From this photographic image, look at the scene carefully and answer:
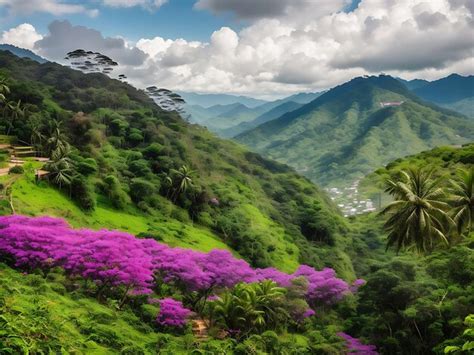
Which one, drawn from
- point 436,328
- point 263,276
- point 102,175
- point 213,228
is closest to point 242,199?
point 213,228

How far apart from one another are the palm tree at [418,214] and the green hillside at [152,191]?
114 feet

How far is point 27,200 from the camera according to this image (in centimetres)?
5516

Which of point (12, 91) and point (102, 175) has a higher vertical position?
point (12, 91)

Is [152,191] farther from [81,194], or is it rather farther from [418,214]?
[418,214]

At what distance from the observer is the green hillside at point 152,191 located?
2726 inches

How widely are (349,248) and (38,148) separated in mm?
93302

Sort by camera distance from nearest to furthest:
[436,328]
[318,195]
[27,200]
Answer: [436,328] → [27,200] → [318,195]

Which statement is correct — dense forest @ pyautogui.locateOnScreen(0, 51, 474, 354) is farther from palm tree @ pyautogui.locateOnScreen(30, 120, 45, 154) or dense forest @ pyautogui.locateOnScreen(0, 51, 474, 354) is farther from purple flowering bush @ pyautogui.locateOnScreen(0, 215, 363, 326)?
palm tree @ pyautogui.locateOnScreen(30, 120, 45, 154)

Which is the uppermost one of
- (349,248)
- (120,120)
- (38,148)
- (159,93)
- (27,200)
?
(159,93)

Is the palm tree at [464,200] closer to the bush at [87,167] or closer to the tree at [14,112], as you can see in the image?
the bush at [87,167]

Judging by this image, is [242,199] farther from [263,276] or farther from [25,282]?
[25,282]

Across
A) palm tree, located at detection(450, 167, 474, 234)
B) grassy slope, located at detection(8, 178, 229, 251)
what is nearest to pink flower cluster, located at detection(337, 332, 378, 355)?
palm tree, located at detection(450, 167, 474, 234)

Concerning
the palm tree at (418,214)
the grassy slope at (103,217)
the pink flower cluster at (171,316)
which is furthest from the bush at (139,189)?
the palm tree at (418,214)

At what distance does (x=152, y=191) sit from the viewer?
8638cm
